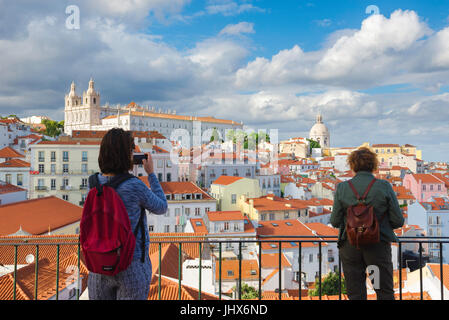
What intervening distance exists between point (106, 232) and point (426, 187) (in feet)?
237

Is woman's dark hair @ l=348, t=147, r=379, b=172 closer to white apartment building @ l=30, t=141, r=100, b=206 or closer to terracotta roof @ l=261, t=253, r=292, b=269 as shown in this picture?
terracotta roof @ l=261, t=253, r=292, b=269

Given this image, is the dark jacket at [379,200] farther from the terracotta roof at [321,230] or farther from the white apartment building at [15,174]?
the white apartment building at [15,174]

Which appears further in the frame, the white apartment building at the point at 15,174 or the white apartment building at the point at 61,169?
the white apartment building at the point at 15,174

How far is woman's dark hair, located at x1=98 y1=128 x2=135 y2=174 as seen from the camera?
258 cm

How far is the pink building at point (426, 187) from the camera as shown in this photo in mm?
63031

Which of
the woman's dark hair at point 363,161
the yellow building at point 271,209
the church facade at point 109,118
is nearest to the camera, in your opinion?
the woman's dark hair at point 363,161

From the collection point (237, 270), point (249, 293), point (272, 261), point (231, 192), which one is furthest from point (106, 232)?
point (231, 192)

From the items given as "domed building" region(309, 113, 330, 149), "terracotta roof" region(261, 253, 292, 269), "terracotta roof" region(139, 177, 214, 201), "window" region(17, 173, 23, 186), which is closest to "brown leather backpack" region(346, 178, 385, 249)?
"terracotta roof" region(261, 253, 292, 269)

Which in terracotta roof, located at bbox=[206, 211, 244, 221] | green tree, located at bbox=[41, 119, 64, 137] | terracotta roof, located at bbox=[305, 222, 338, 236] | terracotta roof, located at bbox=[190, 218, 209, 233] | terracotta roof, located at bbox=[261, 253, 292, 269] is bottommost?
terracotta roof, located at bbox=[261, 253, 292, 269]

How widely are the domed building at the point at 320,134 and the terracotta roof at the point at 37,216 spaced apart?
532ft

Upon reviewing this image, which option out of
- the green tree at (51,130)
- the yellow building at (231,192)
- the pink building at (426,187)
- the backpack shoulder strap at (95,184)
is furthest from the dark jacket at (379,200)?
the green tree at (51,130)

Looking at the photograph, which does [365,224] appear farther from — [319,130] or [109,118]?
[319,130]

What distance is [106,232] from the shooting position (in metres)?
2.44

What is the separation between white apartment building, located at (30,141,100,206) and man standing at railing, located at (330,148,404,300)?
120 ft
